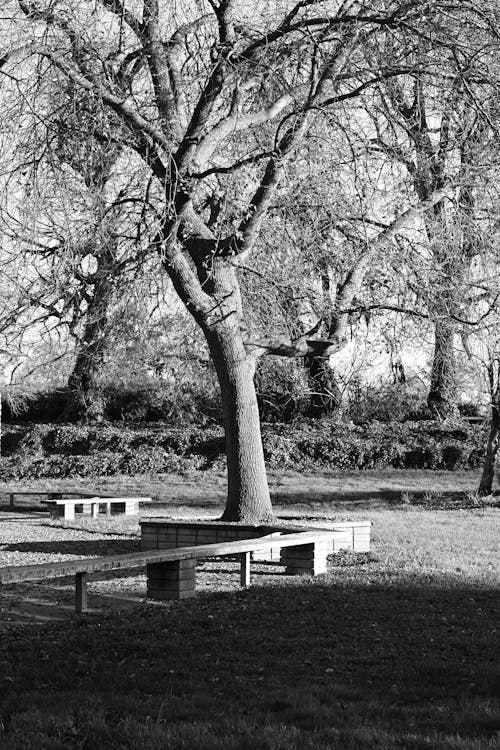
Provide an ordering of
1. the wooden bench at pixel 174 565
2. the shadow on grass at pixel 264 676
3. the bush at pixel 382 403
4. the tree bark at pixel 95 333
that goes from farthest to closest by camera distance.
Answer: the bush at pixel 382 403 → the tree bark at pixel 95 333 → the wooden bench at pixel 174 565 → the shadow on grass at pixel 264 676

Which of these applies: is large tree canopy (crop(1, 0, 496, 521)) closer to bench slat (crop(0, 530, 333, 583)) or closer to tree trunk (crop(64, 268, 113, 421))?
tree trunk (crop(64, 268, 113, 421))

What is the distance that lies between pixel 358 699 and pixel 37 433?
879 inches

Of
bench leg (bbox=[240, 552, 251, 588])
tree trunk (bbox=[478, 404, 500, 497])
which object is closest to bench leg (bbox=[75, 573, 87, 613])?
bench leg (bbox=[240, 552, 251, 588])

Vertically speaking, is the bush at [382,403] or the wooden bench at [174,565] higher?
the bush at [382,403]

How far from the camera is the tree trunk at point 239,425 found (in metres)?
13.6

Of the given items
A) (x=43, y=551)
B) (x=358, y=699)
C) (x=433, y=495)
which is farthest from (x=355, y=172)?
(x=433, y=495)

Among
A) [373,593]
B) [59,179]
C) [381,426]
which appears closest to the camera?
[373,593]

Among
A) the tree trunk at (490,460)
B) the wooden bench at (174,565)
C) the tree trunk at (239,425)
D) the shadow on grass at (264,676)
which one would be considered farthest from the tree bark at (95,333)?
the tree trunk at (490,460)

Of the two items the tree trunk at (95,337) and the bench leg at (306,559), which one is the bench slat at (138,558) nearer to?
the bench leg at (306,559)

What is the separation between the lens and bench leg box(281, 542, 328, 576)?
10695 mm

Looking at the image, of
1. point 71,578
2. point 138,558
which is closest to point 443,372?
point 71,578

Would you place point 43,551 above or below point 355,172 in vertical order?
below

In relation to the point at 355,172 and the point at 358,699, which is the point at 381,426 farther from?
the point at 358,699

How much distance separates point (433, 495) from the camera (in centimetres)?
2089
